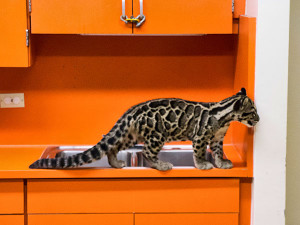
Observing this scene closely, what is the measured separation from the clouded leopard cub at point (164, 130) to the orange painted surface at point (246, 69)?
9cm

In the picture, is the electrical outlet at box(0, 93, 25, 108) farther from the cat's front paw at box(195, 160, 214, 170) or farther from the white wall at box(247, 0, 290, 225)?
the white wall at box(247, 0, 290, 225)

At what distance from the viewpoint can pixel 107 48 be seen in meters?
3.14

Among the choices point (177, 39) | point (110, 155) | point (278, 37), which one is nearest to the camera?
point (278, 37)

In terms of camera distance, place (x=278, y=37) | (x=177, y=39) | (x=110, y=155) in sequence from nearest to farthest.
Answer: (x=278, y=37) < (x=110, y=155) < (x=177, y=39)

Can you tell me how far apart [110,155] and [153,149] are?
0.78ft

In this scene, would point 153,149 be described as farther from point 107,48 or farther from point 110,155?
point 107,48

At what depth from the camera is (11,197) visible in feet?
8.86

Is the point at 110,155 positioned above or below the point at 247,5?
below

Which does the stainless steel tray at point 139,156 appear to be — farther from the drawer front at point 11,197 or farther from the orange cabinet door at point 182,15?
the orange cabinet door at point 182,15

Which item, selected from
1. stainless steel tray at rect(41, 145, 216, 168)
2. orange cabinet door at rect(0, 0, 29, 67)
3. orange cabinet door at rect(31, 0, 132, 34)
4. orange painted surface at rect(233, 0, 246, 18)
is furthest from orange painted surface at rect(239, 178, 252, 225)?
orange cabinet door at rect(0, 0, 29, 67)

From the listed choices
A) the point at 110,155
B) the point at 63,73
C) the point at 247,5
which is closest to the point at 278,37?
the point at 247,5

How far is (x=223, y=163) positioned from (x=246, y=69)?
507 millimetres

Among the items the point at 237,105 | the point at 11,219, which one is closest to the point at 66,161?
the point at 11,219

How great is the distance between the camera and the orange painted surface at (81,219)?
2.73m
